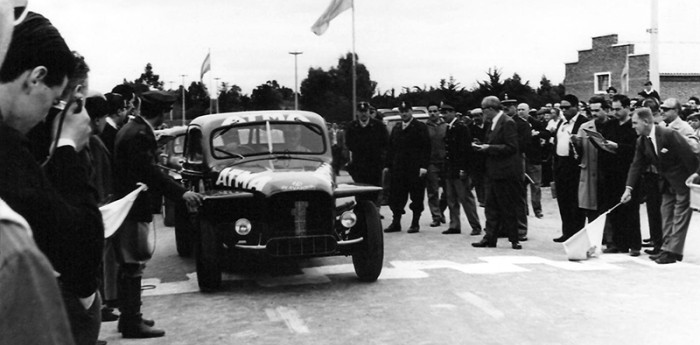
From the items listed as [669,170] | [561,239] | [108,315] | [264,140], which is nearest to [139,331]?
[108,315]

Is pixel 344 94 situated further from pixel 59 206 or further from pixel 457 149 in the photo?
pixel 59 206

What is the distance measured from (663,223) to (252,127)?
524 cm

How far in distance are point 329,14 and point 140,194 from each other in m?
15.8

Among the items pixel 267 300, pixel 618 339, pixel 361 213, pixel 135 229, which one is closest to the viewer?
pixel 618 339

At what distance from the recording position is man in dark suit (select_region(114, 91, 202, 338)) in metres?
6.74

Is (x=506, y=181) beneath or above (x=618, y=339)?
above

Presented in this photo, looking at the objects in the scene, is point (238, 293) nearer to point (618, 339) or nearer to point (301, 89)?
point (618, 339)

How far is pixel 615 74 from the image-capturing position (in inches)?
2298

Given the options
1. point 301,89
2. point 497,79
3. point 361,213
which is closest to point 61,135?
point 361,213

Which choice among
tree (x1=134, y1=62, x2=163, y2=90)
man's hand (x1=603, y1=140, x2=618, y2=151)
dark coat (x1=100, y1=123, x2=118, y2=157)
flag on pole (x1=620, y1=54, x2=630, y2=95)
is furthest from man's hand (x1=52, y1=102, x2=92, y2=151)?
tree (x1=134, y1=62, x2=163, y2=90)

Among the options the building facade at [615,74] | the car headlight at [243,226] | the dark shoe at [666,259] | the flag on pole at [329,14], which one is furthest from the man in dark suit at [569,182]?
the building facade at [615,74]

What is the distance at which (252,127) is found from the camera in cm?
1047

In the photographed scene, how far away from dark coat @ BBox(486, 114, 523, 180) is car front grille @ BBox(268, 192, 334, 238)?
3849 mm

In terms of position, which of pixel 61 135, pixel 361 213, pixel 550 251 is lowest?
pixel 550 251
